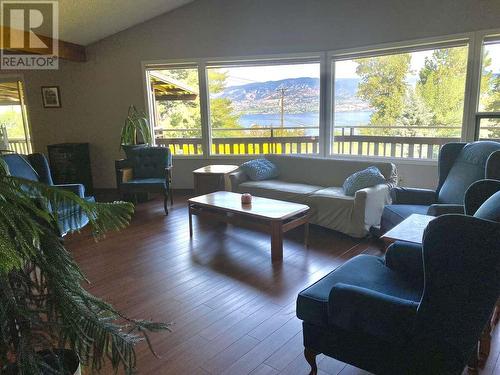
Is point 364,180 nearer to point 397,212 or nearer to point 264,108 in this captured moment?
point 397,212

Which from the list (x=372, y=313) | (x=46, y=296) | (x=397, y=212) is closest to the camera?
(x=46, y=296)

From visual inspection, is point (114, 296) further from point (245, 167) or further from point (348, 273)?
point (245, 167)

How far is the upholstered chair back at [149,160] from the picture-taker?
518 centimetres

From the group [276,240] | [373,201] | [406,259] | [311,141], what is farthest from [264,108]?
[406,259]

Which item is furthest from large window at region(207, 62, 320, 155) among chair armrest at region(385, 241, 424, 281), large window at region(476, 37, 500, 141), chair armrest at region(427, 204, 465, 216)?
chair armrest at region(385, 241, 424, 281)

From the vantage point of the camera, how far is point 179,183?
6.16 metres

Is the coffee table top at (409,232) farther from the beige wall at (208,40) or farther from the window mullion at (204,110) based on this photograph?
the window mullion at (204,110)

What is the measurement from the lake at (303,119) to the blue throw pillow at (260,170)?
123 cm

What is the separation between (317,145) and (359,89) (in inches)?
40.5

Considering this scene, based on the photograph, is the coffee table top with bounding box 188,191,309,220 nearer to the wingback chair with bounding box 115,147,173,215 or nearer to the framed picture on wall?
the wingback chair with bounding box 115,147,173,215

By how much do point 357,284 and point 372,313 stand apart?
1.15ft

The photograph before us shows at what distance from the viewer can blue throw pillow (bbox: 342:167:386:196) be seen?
12.2 ft

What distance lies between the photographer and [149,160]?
5.24m

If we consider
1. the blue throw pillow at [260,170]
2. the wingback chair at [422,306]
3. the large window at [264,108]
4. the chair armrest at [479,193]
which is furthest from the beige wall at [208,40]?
the wingback chair at [422,306]
